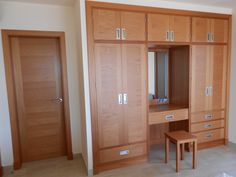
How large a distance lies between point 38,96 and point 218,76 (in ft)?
10.4

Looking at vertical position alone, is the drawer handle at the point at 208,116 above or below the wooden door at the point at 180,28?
below

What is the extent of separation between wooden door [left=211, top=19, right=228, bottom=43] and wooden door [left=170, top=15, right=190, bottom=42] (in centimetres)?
54

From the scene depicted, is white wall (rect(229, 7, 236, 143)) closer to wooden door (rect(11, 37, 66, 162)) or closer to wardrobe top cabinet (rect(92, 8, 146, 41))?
wardrobe top cabinet (rect(92, 8, 146, 41))

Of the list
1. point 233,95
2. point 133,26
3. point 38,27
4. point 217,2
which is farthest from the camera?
point 233,95

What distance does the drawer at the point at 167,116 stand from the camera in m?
Result: 2.78

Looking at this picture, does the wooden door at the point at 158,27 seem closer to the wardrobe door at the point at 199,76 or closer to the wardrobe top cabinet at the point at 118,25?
the wardrobe top cabinet at the point at 118,25

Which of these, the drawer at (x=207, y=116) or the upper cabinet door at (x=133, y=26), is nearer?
the upper cabinet door at (x=133, y=26)

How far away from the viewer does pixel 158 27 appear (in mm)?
2662

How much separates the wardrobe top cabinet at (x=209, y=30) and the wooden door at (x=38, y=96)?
7.62 ft

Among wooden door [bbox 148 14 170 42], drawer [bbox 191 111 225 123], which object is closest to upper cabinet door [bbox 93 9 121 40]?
wooden door [bbox 148 14 170 42]

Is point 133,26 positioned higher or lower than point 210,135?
higher

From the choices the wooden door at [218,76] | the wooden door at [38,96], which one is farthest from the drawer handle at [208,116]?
the wooden door at [38,96]

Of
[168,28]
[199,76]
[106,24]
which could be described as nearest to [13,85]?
[106,24]

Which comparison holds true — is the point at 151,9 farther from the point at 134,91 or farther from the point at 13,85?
the point at 13,85
